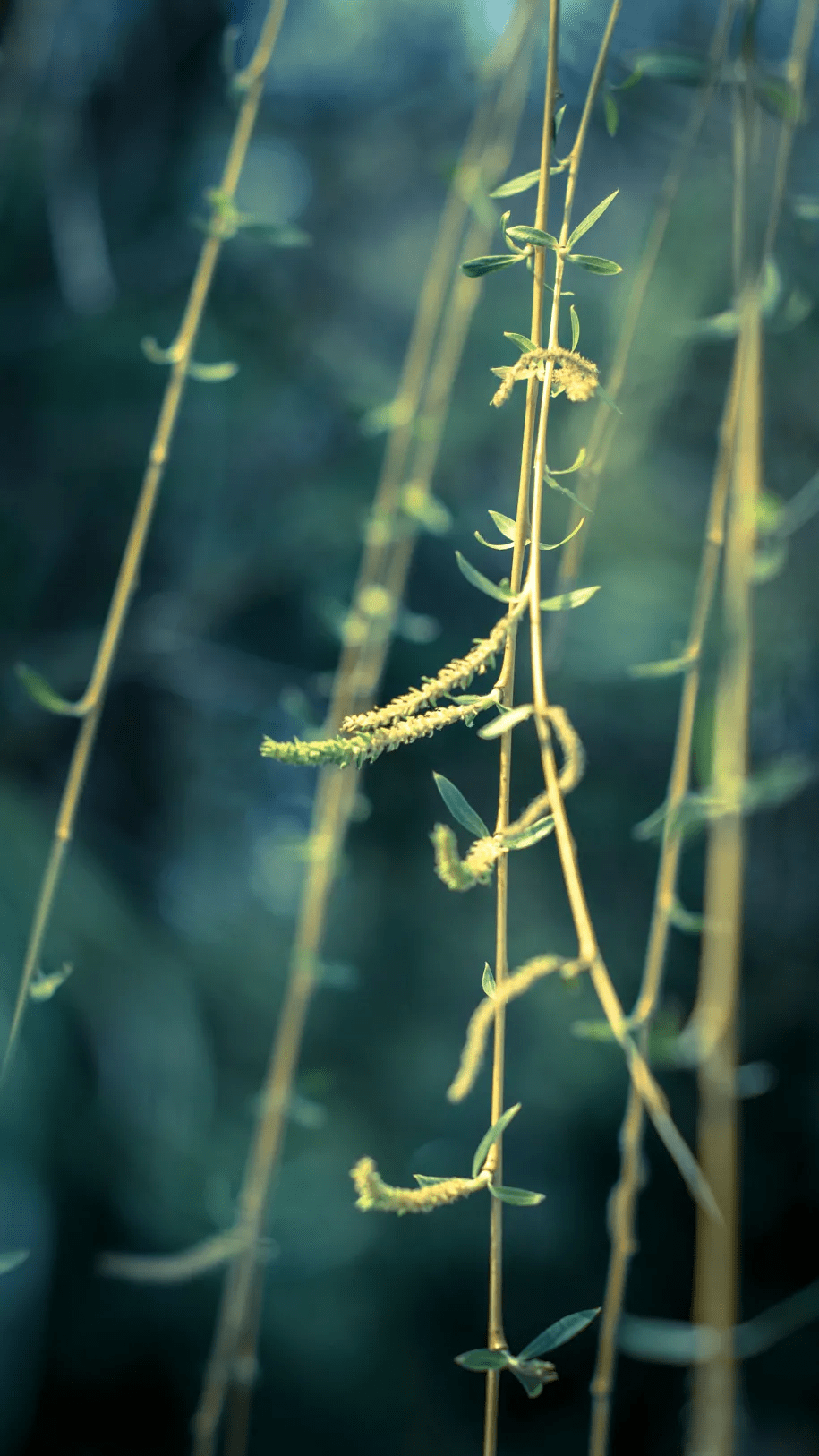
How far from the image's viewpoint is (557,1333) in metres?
0.22

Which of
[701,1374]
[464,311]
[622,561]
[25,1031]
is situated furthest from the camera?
[622,561]

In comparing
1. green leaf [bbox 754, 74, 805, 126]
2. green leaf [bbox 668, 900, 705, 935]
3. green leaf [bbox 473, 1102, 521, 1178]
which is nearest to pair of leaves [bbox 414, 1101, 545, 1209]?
green leaf [bbox 473, 1102, 521, 1178]

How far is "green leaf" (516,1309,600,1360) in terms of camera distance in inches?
8.4

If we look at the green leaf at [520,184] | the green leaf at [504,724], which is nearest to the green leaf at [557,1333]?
the green leaf at [504,724]

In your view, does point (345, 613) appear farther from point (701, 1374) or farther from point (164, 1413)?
point (164, 1413)


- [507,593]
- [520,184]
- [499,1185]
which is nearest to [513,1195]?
[499,1185]

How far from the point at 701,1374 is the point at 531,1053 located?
62cm

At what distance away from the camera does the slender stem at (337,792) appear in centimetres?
38

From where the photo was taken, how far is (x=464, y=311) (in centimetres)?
42

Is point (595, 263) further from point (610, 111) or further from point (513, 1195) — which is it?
point (513, 1195)

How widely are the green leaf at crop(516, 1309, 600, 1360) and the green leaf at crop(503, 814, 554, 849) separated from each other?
9 centimetres

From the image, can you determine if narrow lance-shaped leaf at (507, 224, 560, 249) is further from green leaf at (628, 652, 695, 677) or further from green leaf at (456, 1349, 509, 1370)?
green leaf at (456, 1349, 509, 1370)

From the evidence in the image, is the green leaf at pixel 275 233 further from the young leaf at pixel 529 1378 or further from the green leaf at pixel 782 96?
the young leaf at pixel 529 1378

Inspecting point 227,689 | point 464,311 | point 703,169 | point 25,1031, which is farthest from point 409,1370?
point 703,169
